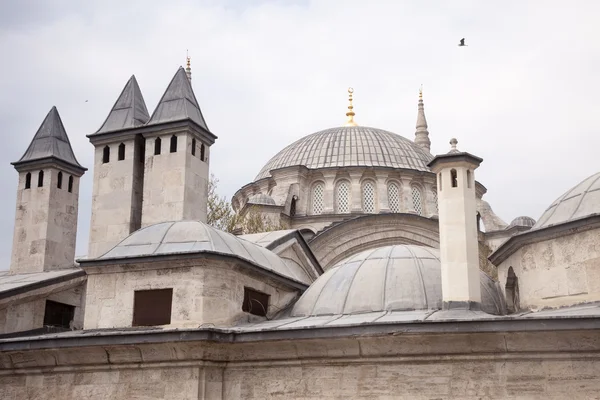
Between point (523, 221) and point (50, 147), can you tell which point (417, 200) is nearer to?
point (523, 221)

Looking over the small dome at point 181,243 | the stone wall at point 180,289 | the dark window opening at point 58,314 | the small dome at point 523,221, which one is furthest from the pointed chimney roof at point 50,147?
the small dome at point 523,221

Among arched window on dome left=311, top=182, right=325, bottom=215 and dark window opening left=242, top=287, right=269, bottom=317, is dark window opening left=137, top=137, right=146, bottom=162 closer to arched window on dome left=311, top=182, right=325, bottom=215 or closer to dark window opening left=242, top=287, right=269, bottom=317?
dark window opening left=242, top=287, right=269, bottom=317

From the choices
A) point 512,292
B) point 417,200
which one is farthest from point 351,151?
point 512,292

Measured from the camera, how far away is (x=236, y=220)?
95.2ft

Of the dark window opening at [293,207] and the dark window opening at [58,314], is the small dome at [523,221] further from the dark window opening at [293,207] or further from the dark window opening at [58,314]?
the dark window opening at [58,314]

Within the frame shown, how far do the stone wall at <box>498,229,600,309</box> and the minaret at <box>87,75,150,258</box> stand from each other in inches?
320

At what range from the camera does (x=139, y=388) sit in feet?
35.6

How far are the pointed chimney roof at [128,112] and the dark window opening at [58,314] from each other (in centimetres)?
415

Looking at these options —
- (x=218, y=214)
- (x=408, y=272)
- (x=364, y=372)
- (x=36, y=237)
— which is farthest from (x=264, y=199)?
(x=364, y=372)

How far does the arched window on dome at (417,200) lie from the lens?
3100cm

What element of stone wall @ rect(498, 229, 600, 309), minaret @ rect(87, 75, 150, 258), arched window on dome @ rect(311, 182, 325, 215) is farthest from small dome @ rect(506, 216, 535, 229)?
stone wall @ rect(498, 229, 600, 309)

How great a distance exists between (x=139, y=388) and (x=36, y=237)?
26.0 feet

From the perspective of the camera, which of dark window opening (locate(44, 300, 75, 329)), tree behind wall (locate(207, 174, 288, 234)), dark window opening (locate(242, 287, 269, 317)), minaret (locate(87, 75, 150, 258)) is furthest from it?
tree behind wall (locate(207, 174, 288, 234))

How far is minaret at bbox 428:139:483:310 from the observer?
10617 mm
